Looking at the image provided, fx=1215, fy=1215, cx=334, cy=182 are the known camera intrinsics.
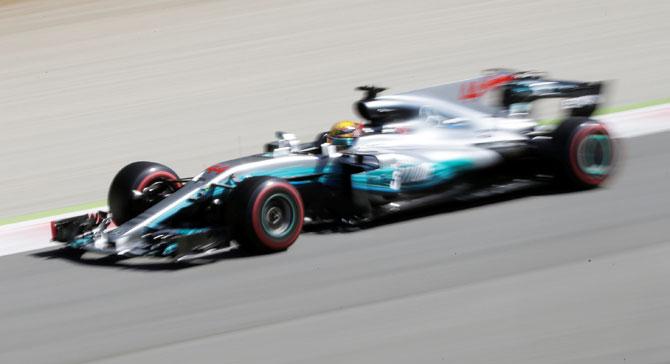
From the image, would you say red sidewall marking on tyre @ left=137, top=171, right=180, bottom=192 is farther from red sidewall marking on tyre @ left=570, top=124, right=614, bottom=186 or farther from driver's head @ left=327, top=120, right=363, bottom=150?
red sidewall marking on tyre @ left=570, top=124, right=614, bottom=186

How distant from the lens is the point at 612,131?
43.9 ft

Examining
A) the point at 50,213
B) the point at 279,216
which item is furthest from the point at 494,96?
the point at 50,213

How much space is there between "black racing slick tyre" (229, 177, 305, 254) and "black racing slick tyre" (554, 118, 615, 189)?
2.40m

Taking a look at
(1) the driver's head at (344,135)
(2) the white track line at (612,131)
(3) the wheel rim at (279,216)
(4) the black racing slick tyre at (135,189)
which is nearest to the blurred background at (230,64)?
(2) the white track line at (612,131)

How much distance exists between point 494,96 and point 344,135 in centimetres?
168

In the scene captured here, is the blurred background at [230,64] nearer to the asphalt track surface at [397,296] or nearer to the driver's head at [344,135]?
the driver's head at [344,135]

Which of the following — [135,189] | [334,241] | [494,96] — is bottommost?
[334,241]

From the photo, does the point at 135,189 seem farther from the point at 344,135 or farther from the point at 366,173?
the point at 366,173

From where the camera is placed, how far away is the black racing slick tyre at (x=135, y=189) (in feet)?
31.9

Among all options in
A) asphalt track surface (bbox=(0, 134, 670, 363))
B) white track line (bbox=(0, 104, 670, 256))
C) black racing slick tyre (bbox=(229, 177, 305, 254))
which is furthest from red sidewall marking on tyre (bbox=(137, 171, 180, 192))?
black racing slick tyre (bbox=(229, 177, 305, 254))

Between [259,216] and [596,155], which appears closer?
[259,216]

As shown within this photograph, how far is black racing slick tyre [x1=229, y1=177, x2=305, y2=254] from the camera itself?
8680 millimetres

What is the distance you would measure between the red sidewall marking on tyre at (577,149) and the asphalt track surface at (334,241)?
14 centimetres

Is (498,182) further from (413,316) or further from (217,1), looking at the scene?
(217,1)
